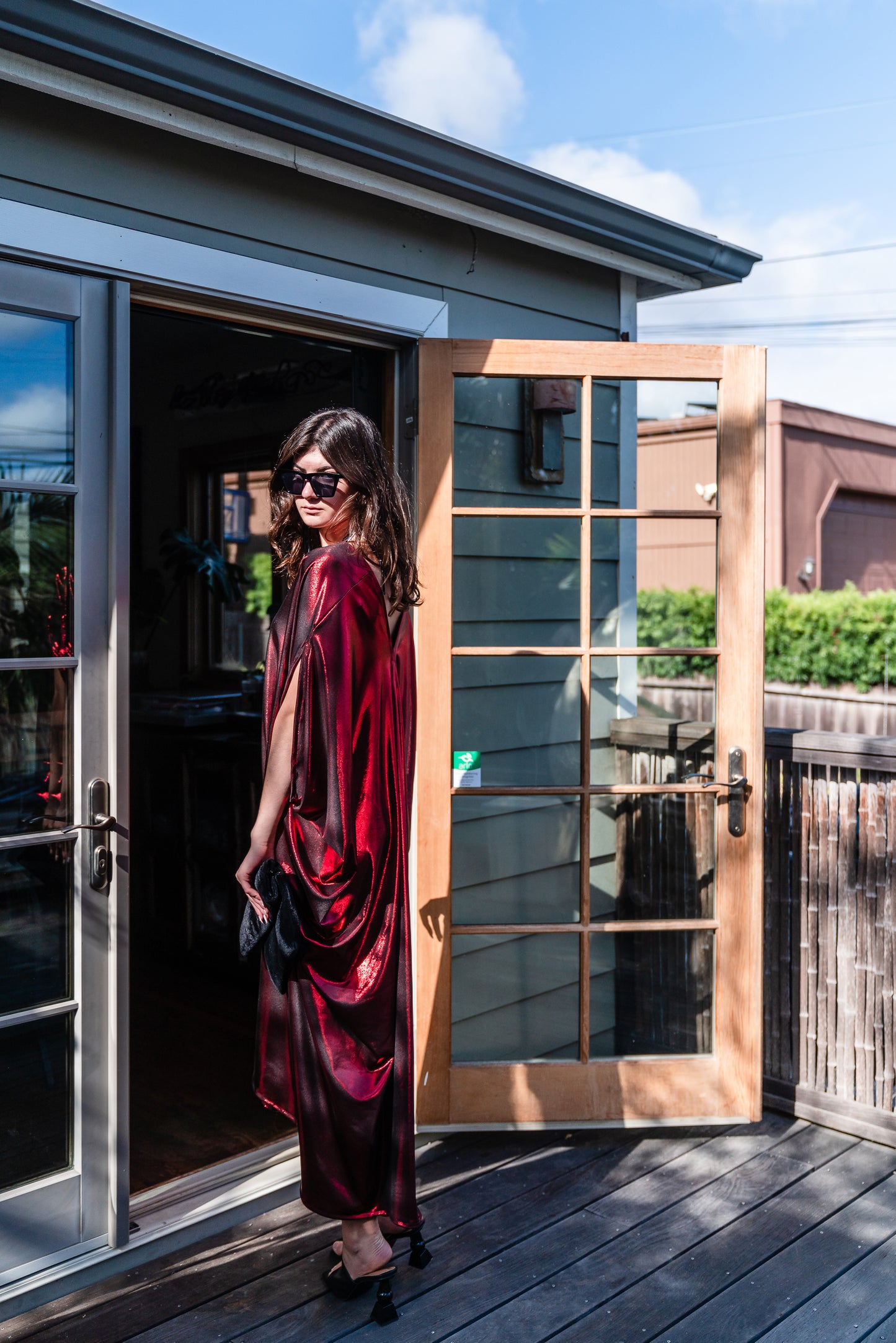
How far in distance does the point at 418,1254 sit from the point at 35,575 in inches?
62.9

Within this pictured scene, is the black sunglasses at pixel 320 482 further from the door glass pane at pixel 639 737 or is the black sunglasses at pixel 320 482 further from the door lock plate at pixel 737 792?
the door lock plate at pixel 737 792

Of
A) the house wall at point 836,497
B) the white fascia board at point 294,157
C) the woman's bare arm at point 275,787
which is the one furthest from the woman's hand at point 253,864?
the house wall at point 836,497

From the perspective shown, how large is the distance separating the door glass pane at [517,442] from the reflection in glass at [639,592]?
156mm

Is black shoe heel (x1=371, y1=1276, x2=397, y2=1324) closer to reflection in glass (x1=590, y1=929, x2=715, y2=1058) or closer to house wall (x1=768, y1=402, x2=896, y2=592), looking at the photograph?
reflection in glass (x1=590, y1=929, x2=715, y2=1058)

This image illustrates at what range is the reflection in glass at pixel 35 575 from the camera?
83.4 inches

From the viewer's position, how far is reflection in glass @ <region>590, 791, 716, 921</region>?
2.91 m

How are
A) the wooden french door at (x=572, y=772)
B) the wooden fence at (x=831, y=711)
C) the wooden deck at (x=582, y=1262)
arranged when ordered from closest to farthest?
1. the wooden deck at (x=582, y=1262)
2. the wooden french door at (x=572, y=772)
3. the wooden fence at (x=831, y=711)

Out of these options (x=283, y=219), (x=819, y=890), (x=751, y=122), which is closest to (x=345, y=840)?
(x=283, y=219)

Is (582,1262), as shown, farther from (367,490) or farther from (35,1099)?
(367,490)

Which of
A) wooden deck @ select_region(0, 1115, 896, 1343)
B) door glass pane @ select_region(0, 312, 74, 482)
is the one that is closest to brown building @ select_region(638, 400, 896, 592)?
wooden deck @ select_region(0, 1115, 896, 1343)

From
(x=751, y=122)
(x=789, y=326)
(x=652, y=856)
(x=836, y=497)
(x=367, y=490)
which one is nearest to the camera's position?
(x=367, y=490)

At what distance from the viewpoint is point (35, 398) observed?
7.02ft

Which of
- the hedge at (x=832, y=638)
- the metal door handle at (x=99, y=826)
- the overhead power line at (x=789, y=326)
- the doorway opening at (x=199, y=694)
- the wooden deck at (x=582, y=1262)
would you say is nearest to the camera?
the wooden deck at (x=582, y=1262)

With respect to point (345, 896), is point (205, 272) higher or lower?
higher
